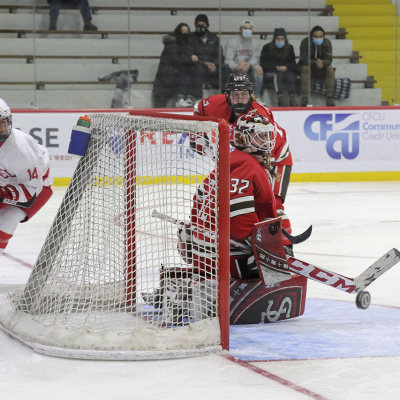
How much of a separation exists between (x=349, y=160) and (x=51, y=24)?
3410 millimetres

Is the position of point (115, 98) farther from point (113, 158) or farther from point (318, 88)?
point (113, 158)

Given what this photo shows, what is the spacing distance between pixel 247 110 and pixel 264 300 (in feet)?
4.02

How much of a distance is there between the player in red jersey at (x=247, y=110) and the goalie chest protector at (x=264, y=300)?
0.42m

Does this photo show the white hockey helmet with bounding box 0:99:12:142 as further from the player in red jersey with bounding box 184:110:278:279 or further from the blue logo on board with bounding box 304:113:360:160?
the blue logo on board with bounding box 304:113:360:160

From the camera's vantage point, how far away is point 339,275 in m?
2.75

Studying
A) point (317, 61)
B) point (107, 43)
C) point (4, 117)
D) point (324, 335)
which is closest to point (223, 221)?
point (324, 335)

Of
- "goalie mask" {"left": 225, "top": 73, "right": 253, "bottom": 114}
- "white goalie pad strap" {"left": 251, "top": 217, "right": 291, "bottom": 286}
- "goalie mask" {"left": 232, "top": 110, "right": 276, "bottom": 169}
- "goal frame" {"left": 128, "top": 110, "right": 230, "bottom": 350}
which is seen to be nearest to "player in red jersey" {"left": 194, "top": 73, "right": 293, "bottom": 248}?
"goalie mask" {"left": 225, "top": 73, "right": 253, "bottom": 114}

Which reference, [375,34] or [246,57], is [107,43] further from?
[375,34]

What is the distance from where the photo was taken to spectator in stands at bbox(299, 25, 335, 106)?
8.01 metres

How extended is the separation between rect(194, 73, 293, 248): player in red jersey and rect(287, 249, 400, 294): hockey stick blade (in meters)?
0.47

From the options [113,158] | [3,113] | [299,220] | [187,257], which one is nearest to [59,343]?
[187,257]

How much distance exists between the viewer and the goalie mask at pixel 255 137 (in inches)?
110

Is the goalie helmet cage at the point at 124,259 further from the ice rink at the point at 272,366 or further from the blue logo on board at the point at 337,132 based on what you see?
the blue logo on board at the point at 337,132

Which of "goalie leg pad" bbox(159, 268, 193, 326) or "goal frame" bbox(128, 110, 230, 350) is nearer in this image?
"goal frame" bbox(128, 110, 230, 350)
